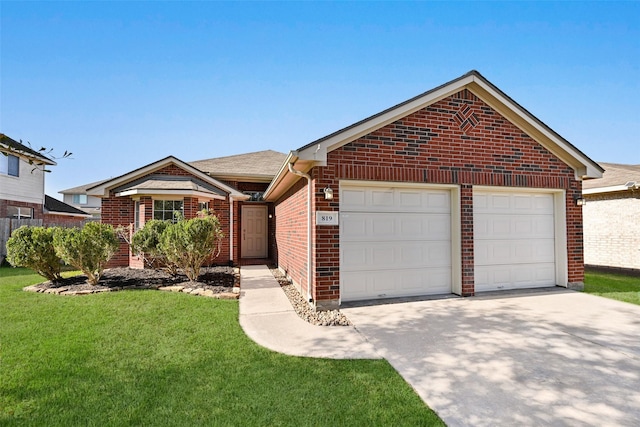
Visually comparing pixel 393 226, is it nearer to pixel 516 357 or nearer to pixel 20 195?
Result: pixel 516 357

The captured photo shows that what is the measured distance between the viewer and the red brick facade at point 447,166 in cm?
589

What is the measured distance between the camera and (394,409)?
277 centimetres

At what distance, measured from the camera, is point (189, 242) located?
782 centimetres

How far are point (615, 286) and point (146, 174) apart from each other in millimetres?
14904

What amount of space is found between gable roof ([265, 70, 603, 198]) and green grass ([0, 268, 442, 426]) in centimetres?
326

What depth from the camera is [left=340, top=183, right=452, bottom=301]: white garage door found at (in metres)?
6.31

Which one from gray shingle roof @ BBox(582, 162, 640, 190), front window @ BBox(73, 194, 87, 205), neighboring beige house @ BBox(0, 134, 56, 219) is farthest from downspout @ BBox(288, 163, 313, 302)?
front window @ BBox(73, 194, 87, 205)

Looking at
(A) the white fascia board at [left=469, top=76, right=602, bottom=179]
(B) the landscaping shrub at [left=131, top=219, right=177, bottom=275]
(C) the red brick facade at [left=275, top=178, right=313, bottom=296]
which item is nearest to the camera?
(C) the red brick facade at [left=275, top=178, right=313, bottom=296]

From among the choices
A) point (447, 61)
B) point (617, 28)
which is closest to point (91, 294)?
point (447, 61)

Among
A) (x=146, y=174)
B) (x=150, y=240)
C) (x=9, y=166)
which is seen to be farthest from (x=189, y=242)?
(x=9, y=166)

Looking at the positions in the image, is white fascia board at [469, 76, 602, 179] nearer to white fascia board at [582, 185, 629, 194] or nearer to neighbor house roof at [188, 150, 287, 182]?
white fascia board at [582, 185, 629, 194]

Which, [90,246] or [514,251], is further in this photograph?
[90,246]

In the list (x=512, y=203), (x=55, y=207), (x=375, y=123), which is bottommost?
(x=512, y=203)

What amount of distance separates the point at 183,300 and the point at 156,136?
22.9 feet
